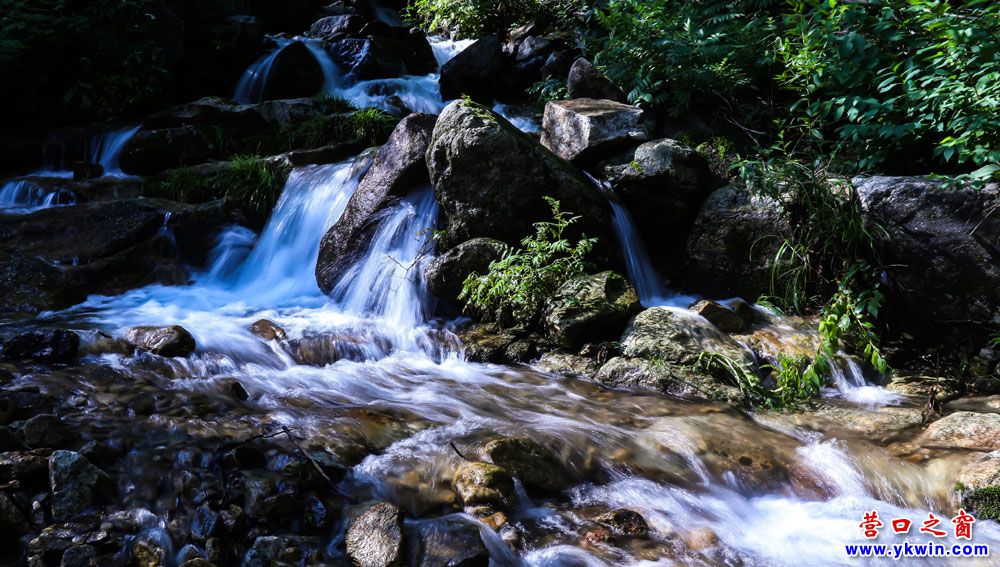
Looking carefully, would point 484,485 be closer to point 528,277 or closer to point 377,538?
point 377,538

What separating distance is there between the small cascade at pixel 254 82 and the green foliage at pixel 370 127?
3.21 metres

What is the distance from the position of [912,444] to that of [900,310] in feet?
6.16

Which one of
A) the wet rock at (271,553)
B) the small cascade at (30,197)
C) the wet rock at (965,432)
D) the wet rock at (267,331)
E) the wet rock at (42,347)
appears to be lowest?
the wet rock at (965,432)

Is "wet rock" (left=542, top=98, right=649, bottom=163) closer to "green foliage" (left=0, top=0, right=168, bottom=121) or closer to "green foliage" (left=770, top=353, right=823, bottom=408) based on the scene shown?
"green foliage" (left=770, top=353, right=823, bottom=408)

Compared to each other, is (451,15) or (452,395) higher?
(451,15)

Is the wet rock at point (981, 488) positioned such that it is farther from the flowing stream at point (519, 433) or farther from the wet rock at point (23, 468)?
the wet rock at point (23, 468)

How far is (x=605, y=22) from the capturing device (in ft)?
29.1

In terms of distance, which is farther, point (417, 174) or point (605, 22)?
point (605, 22)

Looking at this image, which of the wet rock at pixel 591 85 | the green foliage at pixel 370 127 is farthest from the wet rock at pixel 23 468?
the wet rock at pixel 591 85

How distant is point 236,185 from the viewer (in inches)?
339

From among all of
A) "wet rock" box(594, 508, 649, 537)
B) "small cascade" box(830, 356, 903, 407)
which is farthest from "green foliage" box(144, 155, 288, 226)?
"small cascade" box(830, 356, 903, 407)

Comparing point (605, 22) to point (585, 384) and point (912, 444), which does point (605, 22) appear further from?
point (912, 444)

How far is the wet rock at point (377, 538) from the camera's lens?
9.25ft

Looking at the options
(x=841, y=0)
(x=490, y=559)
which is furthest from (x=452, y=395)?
(x=841, y=0)
